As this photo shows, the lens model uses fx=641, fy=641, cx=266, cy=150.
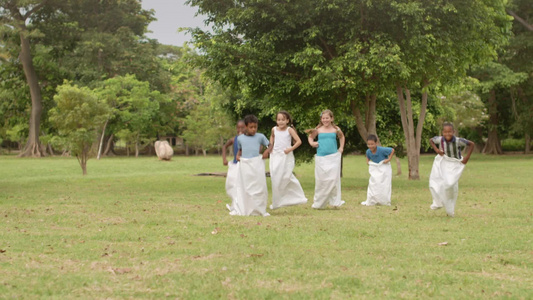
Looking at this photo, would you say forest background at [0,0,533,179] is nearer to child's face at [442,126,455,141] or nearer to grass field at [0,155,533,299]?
child's face at [442,126,455,141]

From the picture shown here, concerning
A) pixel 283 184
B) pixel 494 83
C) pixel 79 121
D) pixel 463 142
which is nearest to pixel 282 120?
pixel 283 184

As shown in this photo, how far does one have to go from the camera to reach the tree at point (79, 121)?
2806 centimetres

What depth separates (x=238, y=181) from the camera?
1124 cm

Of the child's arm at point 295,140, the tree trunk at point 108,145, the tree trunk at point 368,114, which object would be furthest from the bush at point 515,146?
the child's arm at point 295,140

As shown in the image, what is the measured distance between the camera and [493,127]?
55.4 meters

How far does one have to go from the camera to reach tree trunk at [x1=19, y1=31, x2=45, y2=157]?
55.5 meters

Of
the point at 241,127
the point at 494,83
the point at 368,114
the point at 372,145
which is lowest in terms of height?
the point at 372,145

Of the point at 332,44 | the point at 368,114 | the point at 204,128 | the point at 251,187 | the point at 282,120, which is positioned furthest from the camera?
the point at 204,128

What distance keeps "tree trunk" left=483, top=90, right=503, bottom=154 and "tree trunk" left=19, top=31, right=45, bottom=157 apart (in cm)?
3952

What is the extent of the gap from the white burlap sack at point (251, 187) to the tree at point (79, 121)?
18310 millimetres

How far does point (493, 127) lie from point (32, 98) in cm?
4056

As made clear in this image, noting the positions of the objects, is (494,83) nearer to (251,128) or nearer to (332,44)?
(332,44)

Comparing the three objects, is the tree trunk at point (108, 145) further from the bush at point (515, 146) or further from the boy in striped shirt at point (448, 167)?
the boy in striped shirt at point (448, 167)

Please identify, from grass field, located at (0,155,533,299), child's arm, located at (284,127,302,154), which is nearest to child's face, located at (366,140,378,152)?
grass field, located at (0,155,533,299)
